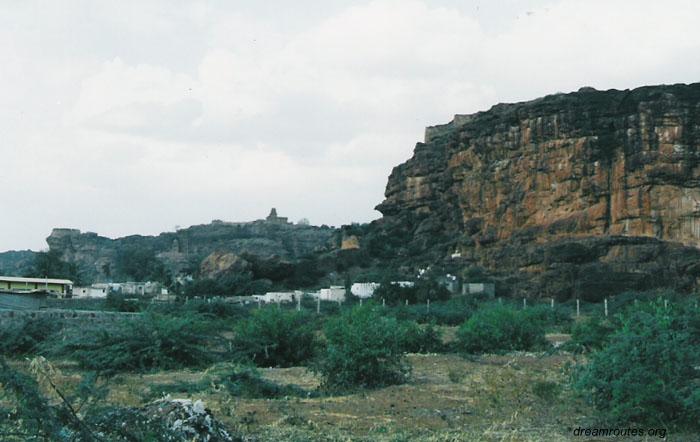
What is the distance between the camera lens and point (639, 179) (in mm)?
62844

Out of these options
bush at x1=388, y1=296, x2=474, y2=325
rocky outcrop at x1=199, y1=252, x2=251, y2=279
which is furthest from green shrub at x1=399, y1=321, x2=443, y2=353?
rocky outcrop at x1=199, y1=252, x2=251, y2=279

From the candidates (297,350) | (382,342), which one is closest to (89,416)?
(382,342)

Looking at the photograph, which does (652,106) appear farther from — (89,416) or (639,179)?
(89,416)

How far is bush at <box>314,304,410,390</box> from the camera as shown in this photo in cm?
1513

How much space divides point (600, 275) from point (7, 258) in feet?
577

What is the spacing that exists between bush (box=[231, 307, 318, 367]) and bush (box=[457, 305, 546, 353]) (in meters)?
5.44

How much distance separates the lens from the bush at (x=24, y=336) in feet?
72.3

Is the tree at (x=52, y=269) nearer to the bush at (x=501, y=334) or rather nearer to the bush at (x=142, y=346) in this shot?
the bush at (x=142, y=346)

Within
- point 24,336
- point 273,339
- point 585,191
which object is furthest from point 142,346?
point 585,191

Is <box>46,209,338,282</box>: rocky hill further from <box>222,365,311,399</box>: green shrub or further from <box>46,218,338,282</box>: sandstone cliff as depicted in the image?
<box>222,365,311,399</box>: green shrub

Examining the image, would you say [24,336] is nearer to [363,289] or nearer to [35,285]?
[35,285]

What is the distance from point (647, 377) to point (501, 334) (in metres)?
12.8

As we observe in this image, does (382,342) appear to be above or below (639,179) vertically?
below

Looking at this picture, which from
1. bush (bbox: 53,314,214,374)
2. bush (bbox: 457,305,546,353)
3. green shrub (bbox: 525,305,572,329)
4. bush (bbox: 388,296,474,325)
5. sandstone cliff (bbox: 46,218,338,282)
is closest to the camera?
bush (bbox: 53,314,214,374)
